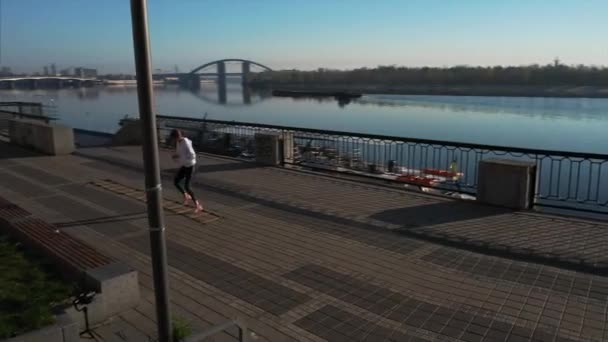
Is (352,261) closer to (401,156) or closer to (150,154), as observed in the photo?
(150,154)

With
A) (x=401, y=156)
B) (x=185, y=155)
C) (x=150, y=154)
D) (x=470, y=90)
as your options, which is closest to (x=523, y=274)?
(x=150, y=154)

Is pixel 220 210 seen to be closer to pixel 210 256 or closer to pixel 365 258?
pixel 210 256

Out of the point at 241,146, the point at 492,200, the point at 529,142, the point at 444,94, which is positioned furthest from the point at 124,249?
the point at 444,94

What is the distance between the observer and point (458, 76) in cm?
11050

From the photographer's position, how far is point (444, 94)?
100062 millimetres

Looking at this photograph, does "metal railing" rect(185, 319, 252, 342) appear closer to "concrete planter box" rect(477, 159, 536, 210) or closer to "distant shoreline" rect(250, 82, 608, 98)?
"concrete planter box" rect(477, 159, 536, 210)

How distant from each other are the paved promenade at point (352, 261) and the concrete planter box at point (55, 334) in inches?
26.3

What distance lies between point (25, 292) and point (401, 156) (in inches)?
376

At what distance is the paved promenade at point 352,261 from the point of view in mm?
4242

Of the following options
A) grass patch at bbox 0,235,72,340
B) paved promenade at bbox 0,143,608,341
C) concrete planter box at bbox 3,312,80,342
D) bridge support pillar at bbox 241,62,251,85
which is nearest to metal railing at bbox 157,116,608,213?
paved promenade at bbox 0,143,608,341

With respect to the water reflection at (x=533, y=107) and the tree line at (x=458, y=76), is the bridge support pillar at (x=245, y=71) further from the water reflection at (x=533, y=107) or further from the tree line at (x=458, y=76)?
the water reflection at (x=533, y=107)

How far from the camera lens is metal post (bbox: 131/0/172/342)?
254 cm

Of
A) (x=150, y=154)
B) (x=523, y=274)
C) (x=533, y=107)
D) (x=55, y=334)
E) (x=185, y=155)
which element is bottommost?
(x=533, y=107)

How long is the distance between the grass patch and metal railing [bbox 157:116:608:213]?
266 inches
